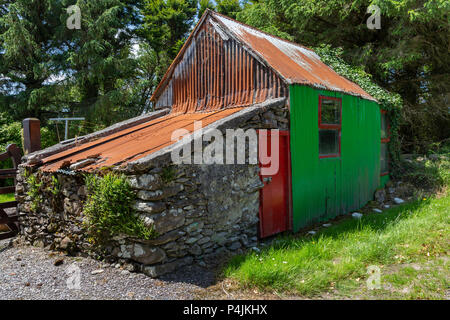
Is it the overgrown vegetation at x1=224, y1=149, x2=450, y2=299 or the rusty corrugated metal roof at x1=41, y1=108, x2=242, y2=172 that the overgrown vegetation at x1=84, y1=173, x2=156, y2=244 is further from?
the overgrown vegetation at x1=224, y1=149, x2=450, y2=299

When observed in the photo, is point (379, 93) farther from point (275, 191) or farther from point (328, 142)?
point (275, 191)

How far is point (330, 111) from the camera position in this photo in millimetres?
7906

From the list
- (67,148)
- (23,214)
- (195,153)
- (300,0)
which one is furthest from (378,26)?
(23,214)

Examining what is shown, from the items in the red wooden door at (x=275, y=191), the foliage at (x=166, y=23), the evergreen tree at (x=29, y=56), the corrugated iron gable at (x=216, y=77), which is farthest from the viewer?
the foliage at (x=166, y=23)

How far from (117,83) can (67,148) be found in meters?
11.6

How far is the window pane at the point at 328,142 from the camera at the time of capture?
770cm

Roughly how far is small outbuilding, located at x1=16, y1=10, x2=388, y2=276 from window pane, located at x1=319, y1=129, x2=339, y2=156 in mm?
41

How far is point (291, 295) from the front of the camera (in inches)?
164

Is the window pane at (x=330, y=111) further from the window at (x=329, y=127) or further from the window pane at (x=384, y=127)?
the window pane at (x=384, y=127)

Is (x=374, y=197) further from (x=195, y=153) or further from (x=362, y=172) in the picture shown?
(x=195, y=153)

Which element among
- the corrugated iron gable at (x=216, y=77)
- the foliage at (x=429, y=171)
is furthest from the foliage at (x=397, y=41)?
the corrugated iron gable at (x=216, y=77)

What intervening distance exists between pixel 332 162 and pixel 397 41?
8.65 meters

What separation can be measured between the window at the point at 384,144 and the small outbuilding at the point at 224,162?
2.74ft
